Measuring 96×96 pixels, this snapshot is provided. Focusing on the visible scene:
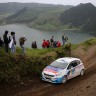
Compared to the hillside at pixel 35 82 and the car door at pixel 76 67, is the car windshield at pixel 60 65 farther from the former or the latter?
the hillside at pixel 35 82

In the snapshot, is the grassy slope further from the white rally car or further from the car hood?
the car hood


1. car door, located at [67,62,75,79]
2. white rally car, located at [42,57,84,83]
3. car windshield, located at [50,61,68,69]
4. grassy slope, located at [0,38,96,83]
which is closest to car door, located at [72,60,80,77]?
white rally car, located at [42,57,84,83]

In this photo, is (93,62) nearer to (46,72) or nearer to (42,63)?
(42,63)

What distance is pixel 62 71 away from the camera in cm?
2441

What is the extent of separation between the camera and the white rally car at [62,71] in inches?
941

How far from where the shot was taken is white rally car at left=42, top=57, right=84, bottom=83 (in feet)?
78.4

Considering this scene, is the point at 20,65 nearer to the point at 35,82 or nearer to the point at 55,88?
the point at 35,82

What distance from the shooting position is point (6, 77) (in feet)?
77.7

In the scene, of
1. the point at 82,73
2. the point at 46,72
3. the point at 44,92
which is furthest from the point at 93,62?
the point at 44,92

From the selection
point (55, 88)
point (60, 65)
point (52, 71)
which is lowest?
point (55, 88)

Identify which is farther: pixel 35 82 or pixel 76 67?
pixel 76 67

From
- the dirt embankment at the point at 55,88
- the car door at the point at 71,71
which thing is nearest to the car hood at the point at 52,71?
the dirt embankment at the point at 55,88

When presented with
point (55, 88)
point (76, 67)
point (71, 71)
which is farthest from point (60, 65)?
point (55, 88)

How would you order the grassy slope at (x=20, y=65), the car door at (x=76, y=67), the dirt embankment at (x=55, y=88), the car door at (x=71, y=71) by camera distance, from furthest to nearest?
the car door at (x=76, y=67) < the car door at (x=71, y=71) < the grassy slope at (x=20, y=65) < the dirt embankment at (x=55, y=88)
